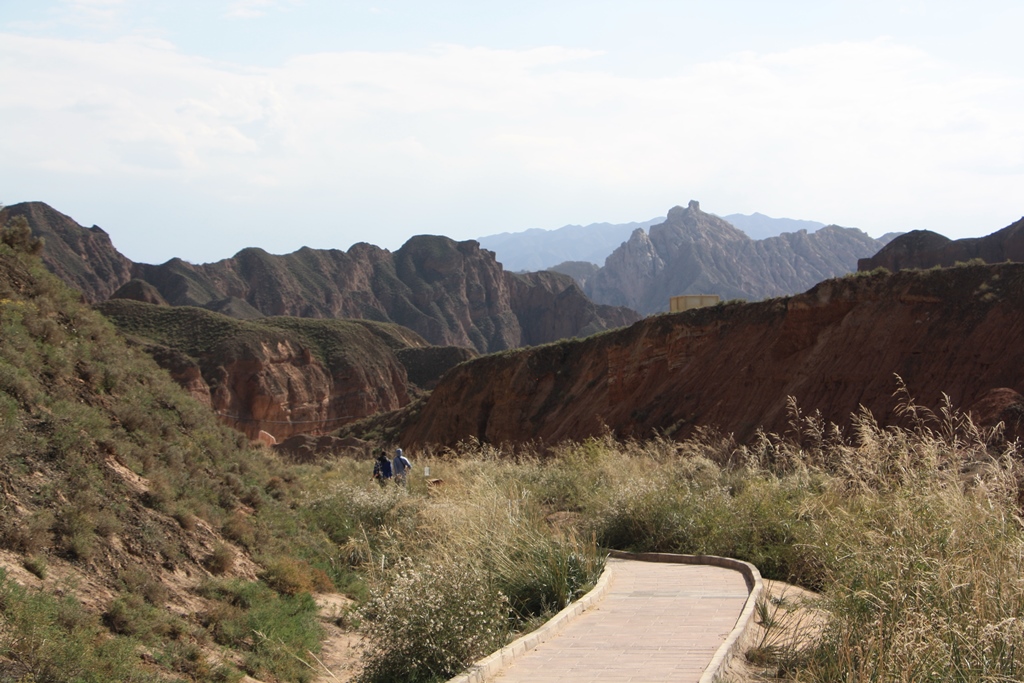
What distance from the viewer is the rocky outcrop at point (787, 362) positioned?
26.0 metres

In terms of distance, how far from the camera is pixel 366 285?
141m

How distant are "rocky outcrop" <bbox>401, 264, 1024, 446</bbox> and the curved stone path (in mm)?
13471

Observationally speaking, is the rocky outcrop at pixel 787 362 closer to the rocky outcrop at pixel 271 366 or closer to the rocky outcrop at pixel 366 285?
the rocky outcrop at pixel 271 366

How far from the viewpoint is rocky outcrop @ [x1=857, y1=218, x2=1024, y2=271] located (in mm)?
60219

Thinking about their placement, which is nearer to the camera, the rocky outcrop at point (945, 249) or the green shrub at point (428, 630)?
the green shrub at point (428, 630)

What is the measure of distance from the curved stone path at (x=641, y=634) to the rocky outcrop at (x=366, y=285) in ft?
309

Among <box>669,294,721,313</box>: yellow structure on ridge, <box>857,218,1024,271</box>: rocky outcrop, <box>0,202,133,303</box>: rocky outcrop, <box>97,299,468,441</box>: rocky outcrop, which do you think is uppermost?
<box>0,202,133,303</box>: rocky outcrop

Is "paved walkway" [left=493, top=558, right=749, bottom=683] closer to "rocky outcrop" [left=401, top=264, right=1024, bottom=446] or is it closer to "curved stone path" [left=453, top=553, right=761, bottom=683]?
"curved stone path" [left=453, top=553, right=761, bottom=683]

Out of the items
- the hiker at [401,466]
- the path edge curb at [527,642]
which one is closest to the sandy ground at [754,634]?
the path edge curb at [527,642]

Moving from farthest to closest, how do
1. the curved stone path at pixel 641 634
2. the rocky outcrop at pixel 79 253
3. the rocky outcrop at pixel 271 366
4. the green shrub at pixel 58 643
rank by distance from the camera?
the rocky outcrop at pixel 79 253, the rocky outcrop at pixel 271 366, the curved stone path at pixel 641 634, the green shrub at pixel 58 643

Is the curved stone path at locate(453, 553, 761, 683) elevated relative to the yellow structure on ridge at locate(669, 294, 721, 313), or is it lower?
lower

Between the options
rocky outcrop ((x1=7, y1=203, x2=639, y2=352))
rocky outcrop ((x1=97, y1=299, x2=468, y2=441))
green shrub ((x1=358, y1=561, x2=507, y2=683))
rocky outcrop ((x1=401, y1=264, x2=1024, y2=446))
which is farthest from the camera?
rocky outcrop ((x1=7, y1=203, x2=639, y2=352))

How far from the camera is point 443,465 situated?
61.9ft

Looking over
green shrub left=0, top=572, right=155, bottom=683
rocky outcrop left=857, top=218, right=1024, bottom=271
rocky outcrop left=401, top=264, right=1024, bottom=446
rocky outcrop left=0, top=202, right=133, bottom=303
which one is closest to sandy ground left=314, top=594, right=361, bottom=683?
green shrub left=0, top=572, right=155, bottom=683
